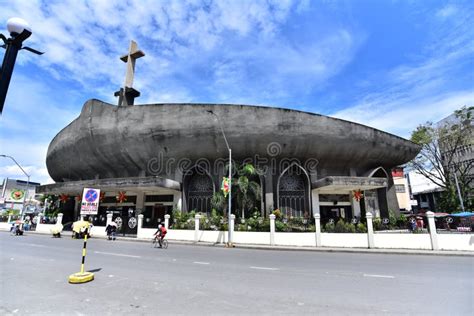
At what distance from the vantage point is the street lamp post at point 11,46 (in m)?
4.74

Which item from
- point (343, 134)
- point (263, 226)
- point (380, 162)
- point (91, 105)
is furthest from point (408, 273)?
point (91, 105)

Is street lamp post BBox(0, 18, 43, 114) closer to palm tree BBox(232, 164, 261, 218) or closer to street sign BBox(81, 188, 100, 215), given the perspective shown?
street sign BBox(81, 188, 100, 215)

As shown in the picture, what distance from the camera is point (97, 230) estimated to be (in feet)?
→ 88.4

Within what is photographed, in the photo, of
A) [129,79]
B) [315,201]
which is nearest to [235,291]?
[315,201]

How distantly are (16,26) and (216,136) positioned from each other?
20691 mm

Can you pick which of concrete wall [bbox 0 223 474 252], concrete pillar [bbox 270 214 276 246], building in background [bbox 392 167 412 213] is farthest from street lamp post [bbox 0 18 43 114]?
building in background [bbox 392 167 412 213]

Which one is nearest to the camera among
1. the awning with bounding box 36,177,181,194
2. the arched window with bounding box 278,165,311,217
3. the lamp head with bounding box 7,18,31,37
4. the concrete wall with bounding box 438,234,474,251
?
the lamp head with bounding box 7,18,31,37

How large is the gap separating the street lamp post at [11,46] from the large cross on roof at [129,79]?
100ft

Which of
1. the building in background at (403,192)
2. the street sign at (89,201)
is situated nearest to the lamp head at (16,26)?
the street sign at (89,201)

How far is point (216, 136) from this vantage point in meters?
25.3

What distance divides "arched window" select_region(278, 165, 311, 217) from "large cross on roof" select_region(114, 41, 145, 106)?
2194cm

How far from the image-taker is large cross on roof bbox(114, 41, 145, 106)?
1330 inches

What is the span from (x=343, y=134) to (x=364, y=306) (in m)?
23.2

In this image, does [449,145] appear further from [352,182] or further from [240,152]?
[240,152]
